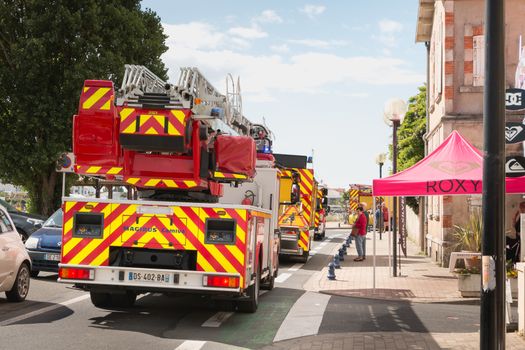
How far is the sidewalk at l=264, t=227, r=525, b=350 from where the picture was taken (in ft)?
28.5

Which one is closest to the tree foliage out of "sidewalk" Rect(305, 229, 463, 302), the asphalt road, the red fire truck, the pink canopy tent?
"sidewalk" Rect(305, 229, 463, 302)

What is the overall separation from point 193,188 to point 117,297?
2.25 metres

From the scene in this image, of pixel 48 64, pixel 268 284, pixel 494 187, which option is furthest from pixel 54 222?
pixel 48 64

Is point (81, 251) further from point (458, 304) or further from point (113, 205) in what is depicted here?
point (458, 304)

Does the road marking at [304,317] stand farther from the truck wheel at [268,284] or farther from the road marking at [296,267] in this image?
the road marking at [296,267]

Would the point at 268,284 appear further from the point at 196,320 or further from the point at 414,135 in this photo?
the point at 414,135

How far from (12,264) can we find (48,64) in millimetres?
17739

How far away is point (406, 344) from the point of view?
8.77 meters

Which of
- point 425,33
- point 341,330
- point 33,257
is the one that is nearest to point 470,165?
point 341,330

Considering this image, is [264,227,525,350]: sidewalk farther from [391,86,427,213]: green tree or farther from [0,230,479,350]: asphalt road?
[391,86,427,213]: green tree

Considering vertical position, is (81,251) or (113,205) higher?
(113,205)

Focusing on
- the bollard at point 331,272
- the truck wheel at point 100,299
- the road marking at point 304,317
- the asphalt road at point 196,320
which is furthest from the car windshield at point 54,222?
the bollard at point 331,272

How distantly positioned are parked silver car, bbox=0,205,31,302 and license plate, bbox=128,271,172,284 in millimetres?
2642

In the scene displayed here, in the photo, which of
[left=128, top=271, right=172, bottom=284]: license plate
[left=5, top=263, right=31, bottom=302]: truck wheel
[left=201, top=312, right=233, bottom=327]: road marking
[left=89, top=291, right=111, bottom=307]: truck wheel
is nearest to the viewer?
[left=128, top=271, right=172, bottom=284]: license plate
